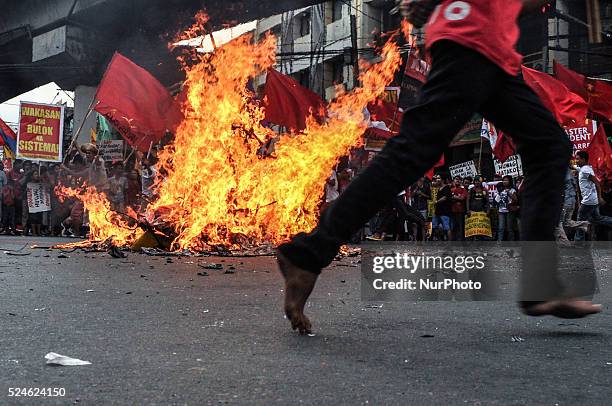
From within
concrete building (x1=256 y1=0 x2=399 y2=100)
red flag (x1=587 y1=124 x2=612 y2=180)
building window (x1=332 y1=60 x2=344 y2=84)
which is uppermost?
concrete building (x1=256 y1=0 x2=399 y2=100)

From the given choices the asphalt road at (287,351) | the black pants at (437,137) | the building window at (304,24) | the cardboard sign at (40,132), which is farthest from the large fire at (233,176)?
the building window at (304,24)

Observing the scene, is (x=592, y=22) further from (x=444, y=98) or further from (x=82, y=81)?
(x=82, y=81)

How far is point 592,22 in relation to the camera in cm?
273

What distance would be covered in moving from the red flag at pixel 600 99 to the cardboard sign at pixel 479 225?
4291mm

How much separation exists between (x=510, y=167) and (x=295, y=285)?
→ 51.9 ft

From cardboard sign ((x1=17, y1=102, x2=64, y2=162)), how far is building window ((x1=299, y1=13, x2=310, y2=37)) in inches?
701

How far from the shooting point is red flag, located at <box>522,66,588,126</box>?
54.1 ft

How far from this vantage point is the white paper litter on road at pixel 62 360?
7.22 ft

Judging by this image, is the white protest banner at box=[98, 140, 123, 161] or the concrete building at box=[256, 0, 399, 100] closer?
the white protest banner at box=[98, 140, 123, 161]

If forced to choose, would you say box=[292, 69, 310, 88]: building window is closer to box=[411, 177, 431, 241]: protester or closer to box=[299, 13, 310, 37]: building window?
box=[299, 13, 310, 37]: building window

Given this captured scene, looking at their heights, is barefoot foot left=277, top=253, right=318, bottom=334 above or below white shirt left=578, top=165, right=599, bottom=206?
below

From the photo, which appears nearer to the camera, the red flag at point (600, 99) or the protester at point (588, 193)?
the protester at point (588, 193)

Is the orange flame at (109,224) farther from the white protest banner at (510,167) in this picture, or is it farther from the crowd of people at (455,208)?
the white protest banner at (510,167)

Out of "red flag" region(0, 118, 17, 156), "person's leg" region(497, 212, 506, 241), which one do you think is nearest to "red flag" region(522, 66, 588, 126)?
"person's leg" region(497, 212, 506, 241)
